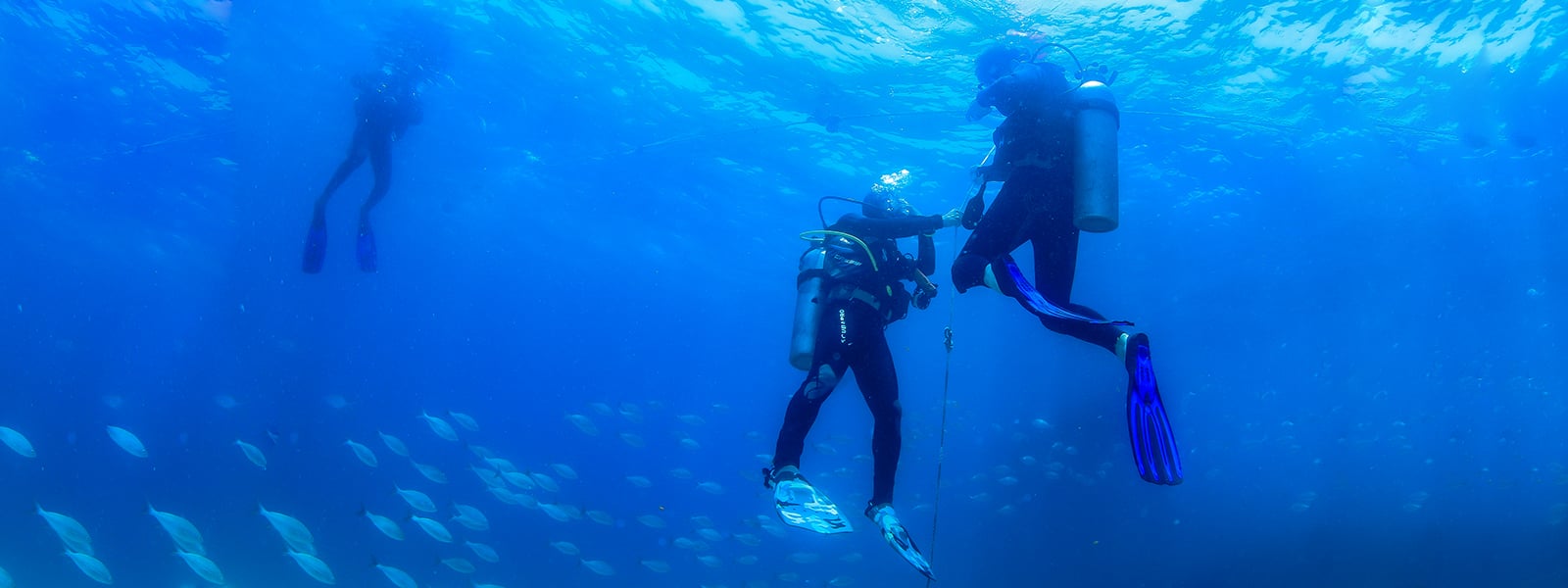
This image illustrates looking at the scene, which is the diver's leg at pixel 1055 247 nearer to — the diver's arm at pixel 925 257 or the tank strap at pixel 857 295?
the diver's arm at pixel 925 257

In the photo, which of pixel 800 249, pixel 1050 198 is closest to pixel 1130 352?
pixel 1050 198

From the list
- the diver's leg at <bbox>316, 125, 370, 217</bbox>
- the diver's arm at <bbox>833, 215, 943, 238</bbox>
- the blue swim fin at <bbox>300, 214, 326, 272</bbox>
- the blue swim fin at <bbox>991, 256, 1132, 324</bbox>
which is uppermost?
the diver's leg at <bbox>316, 125, 370, 217</bbox>

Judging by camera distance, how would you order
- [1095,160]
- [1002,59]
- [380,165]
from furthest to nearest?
[380,165] → [1002,59] → [1095,160]

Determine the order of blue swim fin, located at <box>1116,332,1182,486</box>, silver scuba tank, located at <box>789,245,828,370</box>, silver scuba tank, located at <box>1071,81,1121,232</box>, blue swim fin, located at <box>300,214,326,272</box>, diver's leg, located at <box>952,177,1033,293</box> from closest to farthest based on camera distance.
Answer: blue swim fin, located at <box>1116,332,1182,486</box>
silver scuba tank, located at <box>1071,81,1121,232</box>
diver's leg, located at <box>952,177,1033,293</box>
silver scuba tank, located at <box>789,245,828,370</box>
blue swim fin, located at <box>300,214,326,272</box>

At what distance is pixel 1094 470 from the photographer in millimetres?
28859

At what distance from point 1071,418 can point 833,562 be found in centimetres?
1205

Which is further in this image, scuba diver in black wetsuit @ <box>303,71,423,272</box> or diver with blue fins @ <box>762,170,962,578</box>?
scuba diver in black wetsuit @ <box>303,71,423,272</box>

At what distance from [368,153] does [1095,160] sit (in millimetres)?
14517

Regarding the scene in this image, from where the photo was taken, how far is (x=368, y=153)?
48.9 feet

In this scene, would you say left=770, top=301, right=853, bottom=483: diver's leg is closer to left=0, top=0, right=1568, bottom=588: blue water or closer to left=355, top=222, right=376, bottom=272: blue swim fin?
left=0, top=0, right=1568, bottom=588: blue water

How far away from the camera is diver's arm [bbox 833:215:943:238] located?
5875mm

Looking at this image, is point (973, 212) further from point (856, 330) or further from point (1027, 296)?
point (856, 330)

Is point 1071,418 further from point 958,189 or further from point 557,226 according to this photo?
point 557,226

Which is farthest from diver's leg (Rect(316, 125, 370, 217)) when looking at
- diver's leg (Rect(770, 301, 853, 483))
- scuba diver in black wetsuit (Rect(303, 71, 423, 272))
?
diver's leg (Rect(770, 301, 853, 483))
